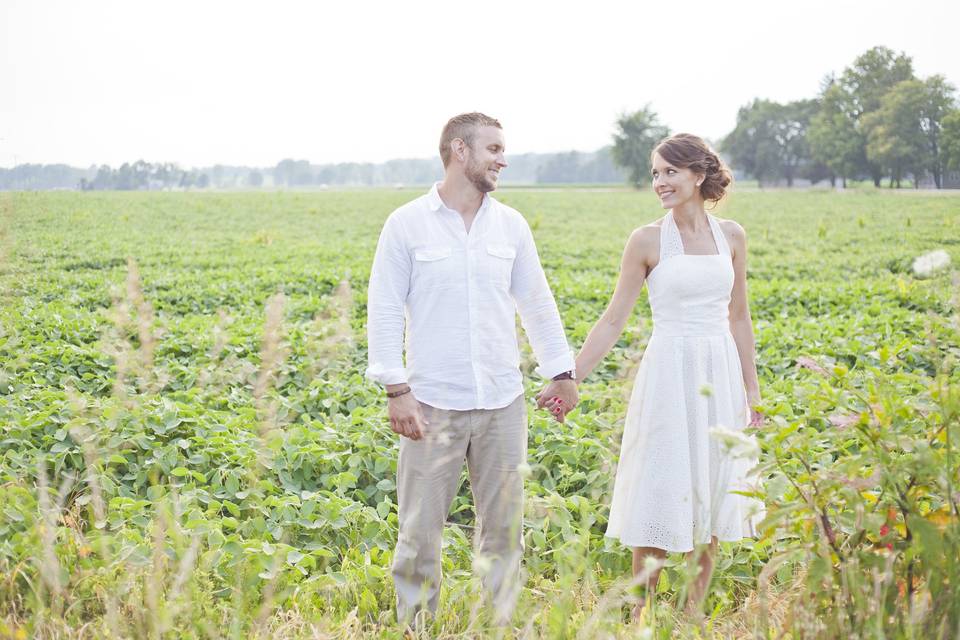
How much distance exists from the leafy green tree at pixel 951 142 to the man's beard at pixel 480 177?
3648 centimetres

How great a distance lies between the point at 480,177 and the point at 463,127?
0.21 metres

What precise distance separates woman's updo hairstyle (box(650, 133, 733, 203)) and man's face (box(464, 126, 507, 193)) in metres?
0.71

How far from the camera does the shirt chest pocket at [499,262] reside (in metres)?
3.04

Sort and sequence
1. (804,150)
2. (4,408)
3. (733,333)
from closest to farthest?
(733,333) < (4,408) < (804,150)

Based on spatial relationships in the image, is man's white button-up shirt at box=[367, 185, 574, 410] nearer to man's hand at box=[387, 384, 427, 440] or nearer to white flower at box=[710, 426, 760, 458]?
man's hand at box=[387, 384, 427, 440]

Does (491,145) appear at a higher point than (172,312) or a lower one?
higher

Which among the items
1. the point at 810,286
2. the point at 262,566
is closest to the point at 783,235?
the point at 810,286

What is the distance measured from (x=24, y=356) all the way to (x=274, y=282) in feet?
18.0

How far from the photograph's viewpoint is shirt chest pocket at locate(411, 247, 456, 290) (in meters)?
2.99

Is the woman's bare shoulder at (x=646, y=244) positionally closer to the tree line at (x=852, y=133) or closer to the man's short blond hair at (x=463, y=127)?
the man's short blond hair at (x=463, y=127)

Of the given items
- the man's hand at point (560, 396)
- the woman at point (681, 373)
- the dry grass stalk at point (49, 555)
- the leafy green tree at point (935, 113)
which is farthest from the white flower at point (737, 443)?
the leafy green tree at point (935, 113)

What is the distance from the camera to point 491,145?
301 centimetres

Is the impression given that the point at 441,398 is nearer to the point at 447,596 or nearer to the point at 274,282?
the point at 447,596

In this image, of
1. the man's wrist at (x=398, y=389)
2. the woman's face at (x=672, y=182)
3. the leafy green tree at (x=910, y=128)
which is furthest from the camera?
the leafy green tree at (x=910, y=128)
